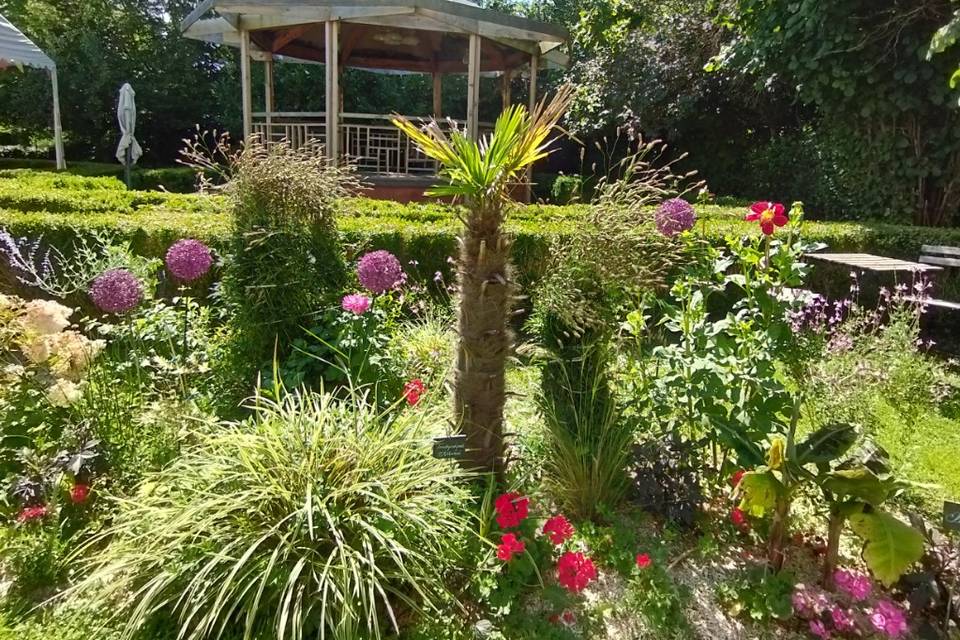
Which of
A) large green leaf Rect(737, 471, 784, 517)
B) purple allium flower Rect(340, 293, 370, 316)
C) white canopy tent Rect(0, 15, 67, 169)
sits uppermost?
white canopy tent Rect(0, 15, 67, 169)

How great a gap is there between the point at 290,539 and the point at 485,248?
114cm

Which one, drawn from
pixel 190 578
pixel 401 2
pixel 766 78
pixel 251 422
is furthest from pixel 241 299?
pixel 766 78

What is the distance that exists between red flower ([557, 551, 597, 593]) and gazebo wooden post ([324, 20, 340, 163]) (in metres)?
7.80

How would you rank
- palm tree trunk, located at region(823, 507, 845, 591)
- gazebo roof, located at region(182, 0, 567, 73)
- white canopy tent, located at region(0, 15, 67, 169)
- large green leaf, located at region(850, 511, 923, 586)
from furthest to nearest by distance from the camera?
1. white canopy tent, located at region(0, 15, 67, 169)
2. gazebo roof, located at region(182, 0, 567, 73)
3. palm tree trunk, located at region(823, 507, 845, 591)
4. large green leaf, located at region(850, 511, 923, 586)

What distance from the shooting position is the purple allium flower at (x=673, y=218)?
2.75 meters

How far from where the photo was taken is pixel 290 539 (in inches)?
77.3

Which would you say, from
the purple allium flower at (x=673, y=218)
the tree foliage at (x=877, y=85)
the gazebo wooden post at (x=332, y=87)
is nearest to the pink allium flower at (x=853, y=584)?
the purple allium flower at (x=673, y=218)

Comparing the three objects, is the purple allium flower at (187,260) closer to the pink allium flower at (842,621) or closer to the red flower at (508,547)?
the red flower at (508,547)

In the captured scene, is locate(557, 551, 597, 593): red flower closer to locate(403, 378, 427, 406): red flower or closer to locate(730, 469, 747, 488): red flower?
locate(730, 469, 747, 488): red flower

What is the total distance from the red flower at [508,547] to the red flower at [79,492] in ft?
5.32

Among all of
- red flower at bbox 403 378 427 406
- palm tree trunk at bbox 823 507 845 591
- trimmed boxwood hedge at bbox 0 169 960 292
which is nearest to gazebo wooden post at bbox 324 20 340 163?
trimmed boxwood hedge at bbox 0 169 960 292

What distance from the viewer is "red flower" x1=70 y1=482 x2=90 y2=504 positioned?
7.93ft

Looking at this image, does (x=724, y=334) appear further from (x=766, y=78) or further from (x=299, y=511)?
(x=766, y=78)

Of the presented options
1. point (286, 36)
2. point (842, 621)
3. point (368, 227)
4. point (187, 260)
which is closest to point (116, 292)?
point (187, 260)
